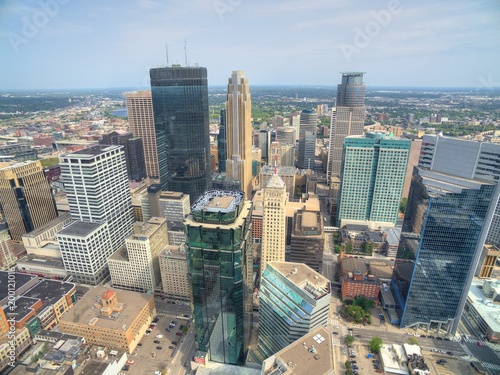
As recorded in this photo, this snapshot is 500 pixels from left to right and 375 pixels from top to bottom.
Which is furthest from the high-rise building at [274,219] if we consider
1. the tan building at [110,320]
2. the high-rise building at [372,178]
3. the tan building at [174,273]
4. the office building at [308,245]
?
the high-rise building at [372,178]

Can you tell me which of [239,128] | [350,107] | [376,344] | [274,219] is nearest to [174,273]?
[274,219]

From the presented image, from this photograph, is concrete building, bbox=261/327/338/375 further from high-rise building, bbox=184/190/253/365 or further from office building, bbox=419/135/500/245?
office building, bbox=419/135/500/245

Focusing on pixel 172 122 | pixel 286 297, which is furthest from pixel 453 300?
pixel 172 122

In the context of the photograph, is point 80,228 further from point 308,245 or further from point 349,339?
point 349,339

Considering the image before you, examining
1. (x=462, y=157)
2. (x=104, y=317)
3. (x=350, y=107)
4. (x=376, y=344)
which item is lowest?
(x=376, y=344)

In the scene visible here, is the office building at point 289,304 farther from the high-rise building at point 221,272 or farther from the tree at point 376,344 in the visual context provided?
the tree at point 376,344
